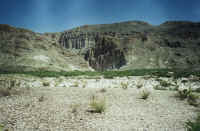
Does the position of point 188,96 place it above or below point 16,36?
below

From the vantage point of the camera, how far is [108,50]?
89812 millimetres

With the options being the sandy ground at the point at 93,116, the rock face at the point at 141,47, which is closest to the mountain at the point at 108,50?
the rock face at the point at 141,47

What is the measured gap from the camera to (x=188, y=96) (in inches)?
313

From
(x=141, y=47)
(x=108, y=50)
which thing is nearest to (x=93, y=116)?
(x=141, y=47)

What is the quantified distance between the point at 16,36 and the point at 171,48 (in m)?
64.9

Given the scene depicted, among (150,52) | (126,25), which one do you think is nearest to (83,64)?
(150,52)

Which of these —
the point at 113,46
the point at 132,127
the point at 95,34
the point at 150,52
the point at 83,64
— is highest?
the point at 95,34

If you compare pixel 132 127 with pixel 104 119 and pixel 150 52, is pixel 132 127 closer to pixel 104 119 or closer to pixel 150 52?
pixel 104 119

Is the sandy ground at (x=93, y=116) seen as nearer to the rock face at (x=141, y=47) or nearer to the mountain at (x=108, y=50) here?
the mountain at (x=108, y=50)

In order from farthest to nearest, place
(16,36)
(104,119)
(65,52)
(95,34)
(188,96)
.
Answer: (95,34) < (65,52) < (16,36) < (188,96) < (104,119)

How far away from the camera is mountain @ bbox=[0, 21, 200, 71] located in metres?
50.8

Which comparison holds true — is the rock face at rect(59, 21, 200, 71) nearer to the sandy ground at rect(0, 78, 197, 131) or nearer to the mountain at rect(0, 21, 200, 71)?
the mountain at rect(0, 21, 200, 71)

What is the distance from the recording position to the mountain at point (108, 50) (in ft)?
167

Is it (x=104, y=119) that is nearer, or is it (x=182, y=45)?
(x=104, y=119)
